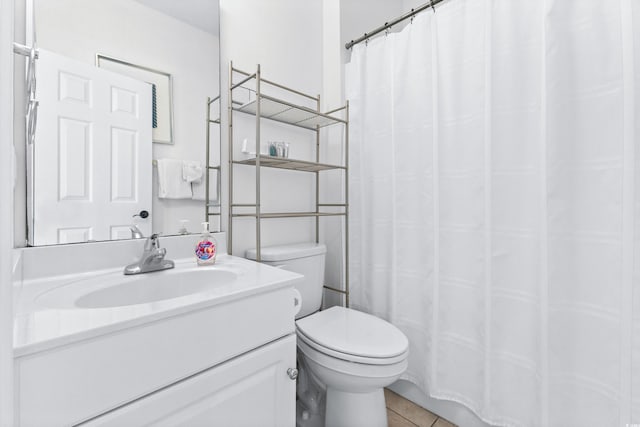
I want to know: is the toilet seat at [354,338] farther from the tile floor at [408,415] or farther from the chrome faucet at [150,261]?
the chrome faucet at [150,261]

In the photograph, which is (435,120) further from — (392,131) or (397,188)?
(397,188)

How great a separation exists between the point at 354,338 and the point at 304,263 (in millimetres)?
441

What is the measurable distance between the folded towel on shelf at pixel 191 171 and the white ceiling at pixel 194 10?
Result: 580 millimetres

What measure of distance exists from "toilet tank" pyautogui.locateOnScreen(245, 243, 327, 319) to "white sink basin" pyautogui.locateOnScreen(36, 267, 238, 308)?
1.11 ft

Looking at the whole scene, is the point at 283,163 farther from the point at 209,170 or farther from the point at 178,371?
the point at 178,371

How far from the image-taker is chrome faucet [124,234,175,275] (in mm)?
958

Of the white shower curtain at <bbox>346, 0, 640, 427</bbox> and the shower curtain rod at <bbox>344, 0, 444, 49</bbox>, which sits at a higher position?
the shower curtain rod at <bbox>344, 0, 444, 49</bbox>

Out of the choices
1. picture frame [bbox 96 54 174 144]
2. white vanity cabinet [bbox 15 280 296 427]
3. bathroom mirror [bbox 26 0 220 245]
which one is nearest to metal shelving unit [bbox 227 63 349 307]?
bathroom mirror [bbox 26 0 220 245]

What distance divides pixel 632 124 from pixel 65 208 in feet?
5.75

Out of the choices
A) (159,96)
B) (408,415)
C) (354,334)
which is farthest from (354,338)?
(159,96)

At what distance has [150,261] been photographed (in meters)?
0.98

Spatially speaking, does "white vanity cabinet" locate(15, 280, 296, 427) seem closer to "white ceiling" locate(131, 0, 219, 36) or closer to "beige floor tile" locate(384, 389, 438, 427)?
"beige floor tile" locate(384, 389, 438, 427)

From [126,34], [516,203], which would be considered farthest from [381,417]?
[126,34]

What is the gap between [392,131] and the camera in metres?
1.46
